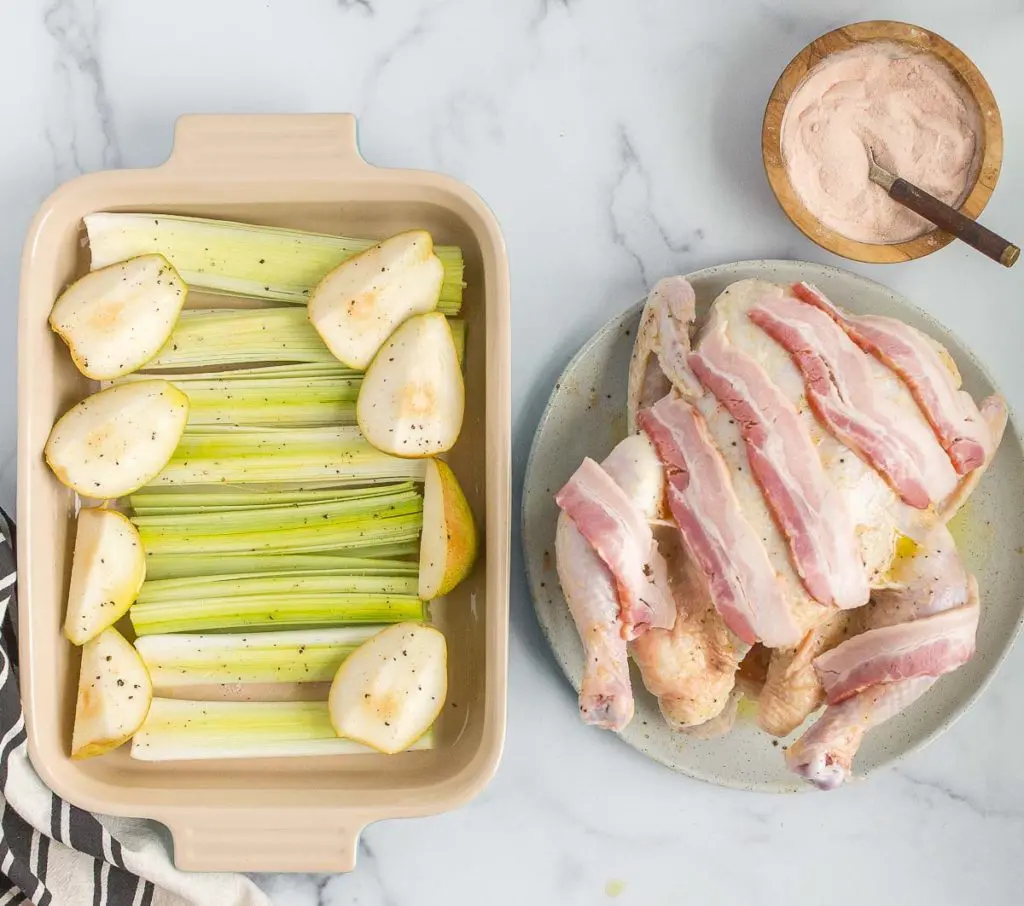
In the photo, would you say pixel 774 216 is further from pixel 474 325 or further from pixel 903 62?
pixel 474 325

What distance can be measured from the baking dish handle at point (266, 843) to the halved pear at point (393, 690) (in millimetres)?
118

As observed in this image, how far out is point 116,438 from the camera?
1334mm

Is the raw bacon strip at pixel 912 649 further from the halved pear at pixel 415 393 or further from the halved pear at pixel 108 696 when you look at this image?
the halved pear at pixel 108 696

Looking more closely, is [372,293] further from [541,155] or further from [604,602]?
[604,602]

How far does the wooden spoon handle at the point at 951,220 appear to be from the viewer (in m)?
1.35

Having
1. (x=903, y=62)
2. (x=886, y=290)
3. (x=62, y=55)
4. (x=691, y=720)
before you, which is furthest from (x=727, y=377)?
(x=62, y=55)

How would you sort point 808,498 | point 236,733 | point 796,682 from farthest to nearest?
point 236,733
point 796,682
point 808,498

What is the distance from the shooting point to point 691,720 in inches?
51.4

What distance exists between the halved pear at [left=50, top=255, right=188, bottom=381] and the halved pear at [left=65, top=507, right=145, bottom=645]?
7.8 inches

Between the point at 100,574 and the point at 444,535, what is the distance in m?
0.46

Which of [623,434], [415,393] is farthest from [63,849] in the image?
[623,434]

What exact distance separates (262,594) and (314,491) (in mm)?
158

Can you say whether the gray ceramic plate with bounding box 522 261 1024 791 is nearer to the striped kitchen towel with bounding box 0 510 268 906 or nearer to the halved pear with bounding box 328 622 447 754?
the halved pear with bounding box 328 622 447 754

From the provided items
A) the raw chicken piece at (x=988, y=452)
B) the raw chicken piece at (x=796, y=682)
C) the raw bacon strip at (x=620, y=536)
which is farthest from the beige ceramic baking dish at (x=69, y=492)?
the raw chicken piece at (x=988, y=452)
